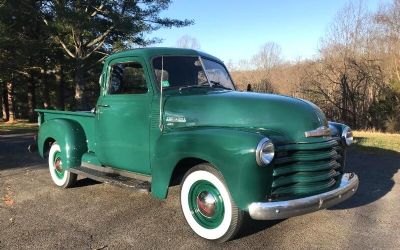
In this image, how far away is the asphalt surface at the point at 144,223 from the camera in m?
4.63

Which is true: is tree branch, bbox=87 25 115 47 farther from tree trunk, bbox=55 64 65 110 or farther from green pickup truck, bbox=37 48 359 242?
green pickup truck, bbox=37 48 359 242

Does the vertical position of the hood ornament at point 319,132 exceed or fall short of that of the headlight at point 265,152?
it exceeds it

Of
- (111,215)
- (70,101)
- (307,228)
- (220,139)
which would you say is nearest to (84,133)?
(111,215)

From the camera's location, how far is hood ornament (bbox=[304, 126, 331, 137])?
4.60 meters

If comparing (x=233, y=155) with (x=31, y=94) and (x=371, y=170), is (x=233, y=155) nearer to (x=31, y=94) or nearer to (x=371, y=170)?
(x=371, y=170)

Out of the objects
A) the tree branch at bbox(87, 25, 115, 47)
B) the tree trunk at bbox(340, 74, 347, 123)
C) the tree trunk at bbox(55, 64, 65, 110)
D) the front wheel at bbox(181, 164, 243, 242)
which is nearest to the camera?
the front wheel at bbox(181, 164, 243, 242)

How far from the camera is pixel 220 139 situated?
4.42m

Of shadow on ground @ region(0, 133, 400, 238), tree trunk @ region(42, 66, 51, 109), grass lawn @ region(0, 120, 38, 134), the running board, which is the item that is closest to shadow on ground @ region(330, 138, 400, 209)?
shadow on ground @ region(0, 133, 400, 238)

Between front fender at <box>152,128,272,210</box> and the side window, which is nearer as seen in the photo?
front fender at <box>152,128,272,210</box>

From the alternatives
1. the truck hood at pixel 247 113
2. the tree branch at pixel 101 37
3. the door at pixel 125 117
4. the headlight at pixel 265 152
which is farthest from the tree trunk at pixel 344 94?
the headlight at pixel 265 152

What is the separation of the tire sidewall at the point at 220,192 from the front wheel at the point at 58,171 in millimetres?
2743

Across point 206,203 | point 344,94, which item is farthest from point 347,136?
point 344,94

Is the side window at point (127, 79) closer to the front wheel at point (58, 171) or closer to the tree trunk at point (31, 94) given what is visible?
the front wheel at point (58, 171)

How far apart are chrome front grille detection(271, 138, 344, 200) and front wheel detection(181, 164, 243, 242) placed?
0.47 m
